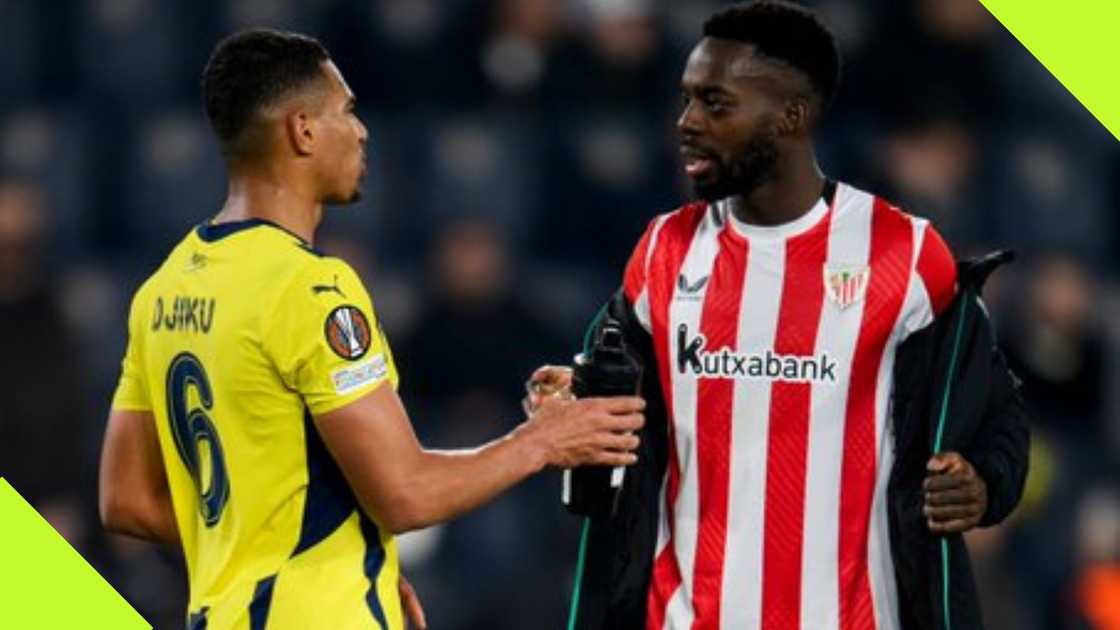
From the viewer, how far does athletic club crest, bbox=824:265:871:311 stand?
16.1 feet

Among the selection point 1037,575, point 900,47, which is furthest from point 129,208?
point 1037,575

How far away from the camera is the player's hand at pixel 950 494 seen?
4727mm

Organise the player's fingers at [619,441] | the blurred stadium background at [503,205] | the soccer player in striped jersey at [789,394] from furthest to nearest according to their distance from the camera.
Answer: the blurred stadium background at [503,205] < the soccer player in striped jersey at [789,394] < the player's fingers at [619,441]

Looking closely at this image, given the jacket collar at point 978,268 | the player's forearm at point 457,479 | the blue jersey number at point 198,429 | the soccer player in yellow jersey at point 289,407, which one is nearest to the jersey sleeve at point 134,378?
the soccer player in yellow jersey at point 289,407

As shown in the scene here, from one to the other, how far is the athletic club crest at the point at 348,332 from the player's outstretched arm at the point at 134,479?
1.73 feet

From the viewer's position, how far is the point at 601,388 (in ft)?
15.4

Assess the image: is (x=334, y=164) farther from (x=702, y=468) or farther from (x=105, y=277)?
(x=105, y=277)

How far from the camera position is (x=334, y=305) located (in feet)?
14.6

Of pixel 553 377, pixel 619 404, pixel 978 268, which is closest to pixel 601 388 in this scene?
pixel 619 404

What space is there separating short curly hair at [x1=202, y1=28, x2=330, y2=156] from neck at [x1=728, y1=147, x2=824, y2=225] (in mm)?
881

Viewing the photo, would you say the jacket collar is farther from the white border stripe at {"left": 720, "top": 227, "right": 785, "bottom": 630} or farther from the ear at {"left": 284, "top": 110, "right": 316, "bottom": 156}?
the ear at {"left": 284, "top": 110, "right": 316, "bottom": 156}

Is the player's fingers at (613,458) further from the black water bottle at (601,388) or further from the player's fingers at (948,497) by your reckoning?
the player's fingers at (948,497)

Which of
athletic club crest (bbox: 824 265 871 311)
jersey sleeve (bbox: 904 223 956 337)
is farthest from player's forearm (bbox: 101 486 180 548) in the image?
jersey sleeve (bbox: 904 223 956 337)

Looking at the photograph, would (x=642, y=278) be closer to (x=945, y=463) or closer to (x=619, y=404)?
(x=619, y=404)
